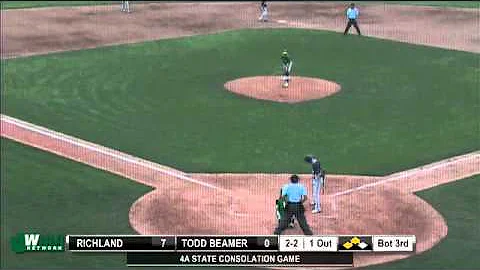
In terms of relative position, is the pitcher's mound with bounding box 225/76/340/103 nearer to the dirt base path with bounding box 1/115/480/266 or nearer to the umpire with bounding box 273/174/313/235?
the dirt base path with bounding box 1/115/480/266

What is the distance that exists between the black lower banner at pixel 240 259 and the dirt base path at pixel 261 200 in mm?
530

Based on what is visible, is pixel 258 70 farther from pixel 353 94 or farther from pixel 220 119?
pixel 220 119

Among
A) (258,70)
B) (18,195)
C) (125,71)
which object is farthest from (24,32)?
(18,195)

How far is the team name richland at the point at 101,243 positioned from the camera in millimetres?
13492

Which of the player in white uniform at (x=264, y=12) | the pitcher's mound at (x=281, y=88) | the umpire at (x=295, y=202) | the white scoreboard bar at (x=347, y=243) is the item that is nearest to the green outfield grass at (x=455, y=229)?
the white scoreboard bar at (x=347, y=243)

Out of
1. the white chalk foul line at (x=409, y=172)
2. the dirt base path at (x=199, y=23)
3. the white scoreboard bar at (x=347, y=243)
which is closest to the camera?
the white scoreboard bar at (x=347, y=243)

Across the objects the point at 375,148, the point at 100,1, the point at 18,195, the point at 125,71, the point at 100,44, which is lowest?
the point at 18,195

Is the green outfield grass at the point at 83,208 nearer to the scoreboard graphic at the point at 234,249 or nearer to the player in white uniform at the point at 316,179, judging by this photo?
the scoreboard graphic at the point at 234,249

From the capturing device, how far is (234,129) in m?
22.7

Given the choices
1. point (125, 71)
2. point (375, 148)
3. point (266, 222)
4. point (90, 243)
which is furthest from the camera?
point (125, 71)

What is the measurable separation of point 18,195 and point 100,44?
20078 mm

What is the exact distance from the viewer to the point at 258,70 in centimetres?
3111

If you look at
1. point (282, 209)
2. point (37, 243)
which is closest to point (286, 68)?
point (282, 209)

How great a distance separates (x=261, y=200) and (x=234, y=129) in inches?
248
